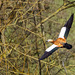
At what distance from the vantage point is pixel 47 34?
1.36 meters

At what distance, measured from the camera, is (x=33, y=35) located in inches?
53.5

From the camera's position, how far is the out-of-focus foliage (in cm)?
124

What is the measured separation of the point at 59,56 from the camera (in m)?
1.28

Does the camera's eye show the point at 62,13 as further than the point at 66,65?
Yes

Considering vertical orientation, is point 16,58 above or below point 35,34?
below

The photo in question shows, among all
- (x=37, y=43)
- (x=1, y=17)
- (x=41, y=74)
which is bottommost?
(x=41, y=74)

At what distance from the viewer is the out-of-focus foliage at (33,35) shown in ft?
4.06

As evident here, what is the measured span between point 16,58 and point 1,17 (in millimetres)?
424

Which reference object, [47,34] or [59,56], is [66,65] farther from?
[47,34]

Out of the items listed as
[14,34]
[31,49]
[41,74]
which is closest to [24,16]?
[14,34]

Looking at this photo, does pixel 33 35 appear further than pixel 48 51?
Yes

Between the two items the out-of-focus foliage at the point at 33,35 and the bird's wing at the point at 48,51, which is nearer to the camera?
the bird's wing at the point at 48,51

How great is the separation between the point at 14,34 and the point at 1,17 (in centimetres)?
21

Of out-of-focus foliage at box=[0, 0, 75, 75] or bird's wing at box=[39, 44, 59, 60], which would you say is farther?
out-of-focus foliage at box=[0, 0, 75, 75]
